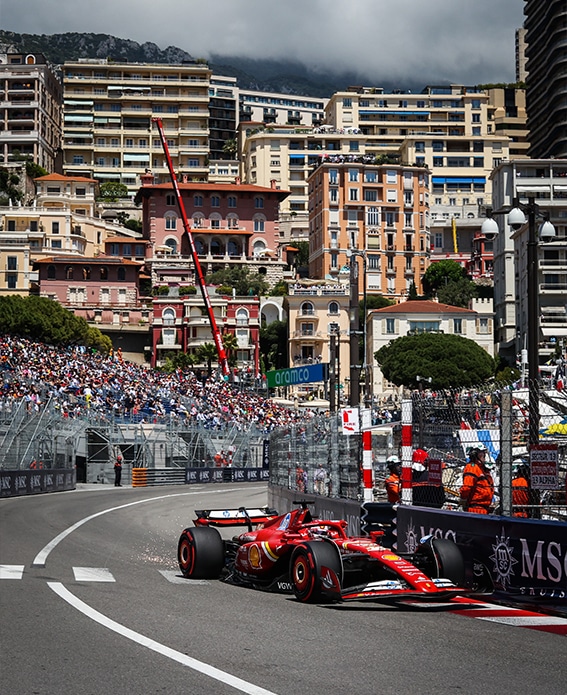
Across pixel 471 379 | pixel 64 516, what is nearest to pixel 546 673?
pixel 64 516

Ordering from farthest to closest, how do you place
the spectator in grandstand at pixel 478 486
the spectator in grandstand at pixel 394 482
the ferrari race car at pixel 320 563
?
the spectator in grandstand at pixel 394 482, the spectator in grandstand at pixel 478 486, the ferrari race car at pixel 320 563

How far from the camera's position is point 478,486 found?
1416 centimetres

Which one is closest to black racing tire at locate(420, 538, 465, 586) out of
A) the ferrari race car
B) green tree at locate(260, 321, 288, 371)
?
the ferrari race car

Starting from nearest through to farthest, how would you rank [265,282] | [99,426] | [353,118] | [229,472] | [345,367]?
1. [99,426]
2. [229,472]
3. [345,367]
4. [265,282]
5. [353,118]

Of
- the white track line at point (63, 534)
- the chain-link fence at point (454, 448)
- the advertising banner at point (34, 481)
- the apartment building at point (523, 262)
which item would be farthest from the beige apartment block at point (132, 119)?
the chain-link fence at point (454, 448)

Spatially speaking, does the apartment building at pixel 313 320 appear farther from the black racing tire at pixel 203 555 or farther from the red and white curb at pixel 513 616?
the red and white curb at pixel 513 616

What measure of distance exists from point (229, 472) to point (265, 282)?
72.7 m

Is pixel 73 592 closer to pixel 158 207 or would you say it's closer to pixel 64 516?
pixel 64 516

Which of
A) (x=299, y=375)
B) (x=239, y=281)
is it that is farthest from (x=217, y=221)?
(x=299, y=375)

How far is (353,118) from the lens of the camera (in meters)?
179

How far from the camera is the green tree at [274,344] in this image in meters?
117

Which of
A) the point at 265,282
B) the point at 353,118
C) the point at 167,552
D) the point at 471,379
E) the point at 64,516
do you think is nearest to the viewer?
the point at 167,552

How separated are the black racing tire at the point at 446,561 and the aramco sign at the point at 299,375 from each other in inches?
950

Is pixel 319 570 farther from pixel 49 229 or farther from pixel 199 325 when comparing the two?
pixel 49 229
